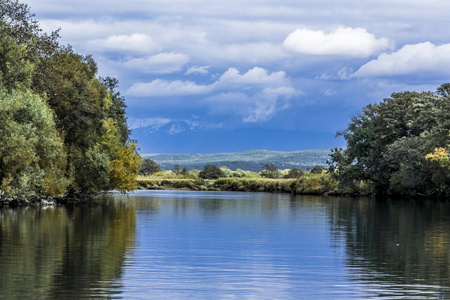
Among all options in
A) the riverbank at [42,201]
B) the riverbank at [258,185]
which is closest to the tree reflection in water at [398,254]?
the riverbank at [42,201]

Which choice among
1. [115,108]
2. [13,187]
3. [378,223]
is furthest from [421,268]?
[115,108]

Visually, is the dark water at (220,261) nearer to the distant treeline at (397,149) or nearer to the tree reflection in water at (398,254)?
the tree reflection in water at (398,254)

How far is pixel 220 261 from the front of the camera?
2017cm

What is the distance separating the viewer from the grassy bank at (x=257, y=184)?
334 feet

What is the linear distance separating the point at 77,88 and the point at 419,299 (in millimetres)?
45983

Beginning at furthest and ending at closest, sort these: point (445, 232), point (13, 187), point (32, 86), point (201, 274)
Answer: point (32, 86) → point (13, 187) → point (445, 232) → point (201, 274)

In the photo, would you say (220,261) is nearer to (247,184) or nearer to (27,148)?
(27,148)

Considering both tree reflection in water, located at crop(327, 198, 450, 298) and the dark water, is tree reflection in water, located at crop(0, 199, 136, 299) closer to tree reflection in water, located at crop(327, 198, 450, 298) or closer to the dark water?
the dark water

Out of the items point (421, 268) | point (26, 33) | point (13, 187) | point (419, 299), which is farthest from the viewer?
point (26, 33)

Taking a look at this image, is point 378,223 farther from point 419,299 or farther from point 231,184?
point 231,184

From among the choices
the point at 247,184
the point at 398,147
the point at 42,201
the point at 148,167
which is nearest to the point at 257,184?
the point at 247,184

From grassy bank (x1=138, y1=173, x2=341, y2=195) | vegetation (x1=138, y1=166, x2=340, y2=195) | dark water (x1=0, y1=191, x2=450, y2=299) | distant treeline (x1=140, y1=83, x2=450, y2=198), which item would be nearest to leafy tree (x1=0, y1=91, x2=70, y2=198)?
dark water (x1=0, y1=191, x2=450, y2=299)

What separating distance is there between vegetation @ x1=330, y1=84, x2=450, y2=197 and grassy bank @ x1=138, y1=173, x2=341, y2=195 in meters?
6.02

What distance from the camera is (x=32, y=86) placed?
5078 cm
